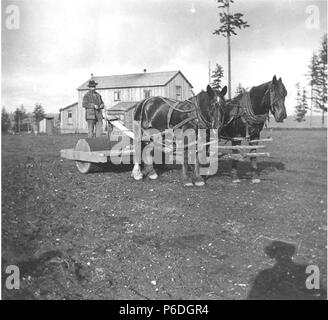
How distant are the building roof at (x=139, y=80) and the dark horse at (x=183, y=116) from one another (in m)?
29.4

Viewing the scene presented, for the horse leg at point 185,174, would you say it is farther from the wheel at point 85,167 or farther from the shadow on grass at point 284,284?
the shadow on grass at point 284,284

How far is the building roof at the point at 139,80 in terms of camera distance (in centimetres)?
3956

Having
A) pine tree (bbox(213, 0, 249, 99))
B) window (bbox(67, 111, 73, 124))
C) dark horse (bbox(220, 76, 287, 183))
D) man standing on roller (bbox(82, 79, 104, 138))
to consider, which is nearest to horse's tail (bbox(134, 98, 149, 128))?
man standing on roller (bbox(82, 79, 104, 138))

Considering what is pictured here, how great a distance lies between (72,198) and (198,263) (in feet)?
11.1

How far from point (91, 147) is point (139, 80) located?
105ft

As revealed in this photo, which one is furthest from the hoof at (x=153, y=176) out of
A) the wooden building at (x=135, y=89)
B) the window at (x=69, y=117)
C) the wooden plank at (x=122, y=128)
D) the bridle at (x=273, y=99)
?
the window at (x=69, y=117)

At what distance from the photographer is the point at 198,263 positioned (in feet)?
16.8

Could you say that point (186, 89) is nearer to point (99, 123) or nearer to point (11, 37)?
point (99, 123)
